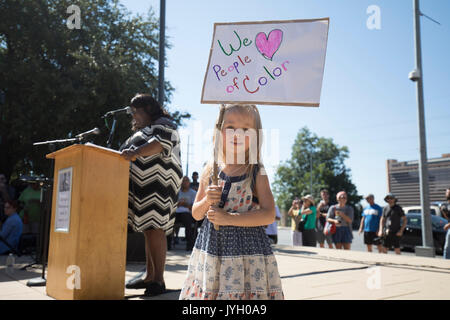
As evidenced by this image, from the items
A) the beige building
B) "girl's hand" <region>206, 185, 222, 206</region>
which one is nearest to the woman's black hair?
"girl's hand" <region>206, 185, 222, 206</region>

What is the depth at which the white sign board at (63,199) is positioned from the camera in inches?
115

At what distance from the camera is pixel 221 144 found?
6.82 feet

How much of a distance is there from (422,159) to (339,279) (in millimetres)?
6361

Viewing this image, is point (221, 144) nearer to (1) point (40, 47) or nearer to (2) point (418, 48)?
(2) point (418, 48)

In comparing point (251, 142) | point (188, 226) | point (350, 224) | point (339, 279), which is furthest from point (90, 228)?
point (350, 224)

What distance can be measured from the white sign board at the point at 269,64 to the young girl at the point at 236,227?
0.51 feet

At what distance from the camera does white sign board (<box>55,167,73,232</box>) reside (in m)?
2.92

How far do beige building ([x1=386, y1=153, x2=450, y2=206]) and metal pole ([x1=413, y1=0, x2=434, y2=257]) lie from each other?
266ft

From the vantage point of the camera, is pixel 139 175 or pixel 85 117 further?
pixel 85 117

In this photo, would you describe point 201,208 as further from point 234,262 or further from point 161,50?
point 161,50

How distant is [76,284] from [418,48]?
9.78m

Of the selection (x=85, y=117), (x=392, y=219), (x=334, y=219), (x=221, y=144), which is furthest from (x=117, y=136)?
(x=221, y=144)

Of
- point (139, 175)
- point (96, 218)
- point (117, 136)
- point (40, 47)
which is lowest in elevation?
point (96, 218)
